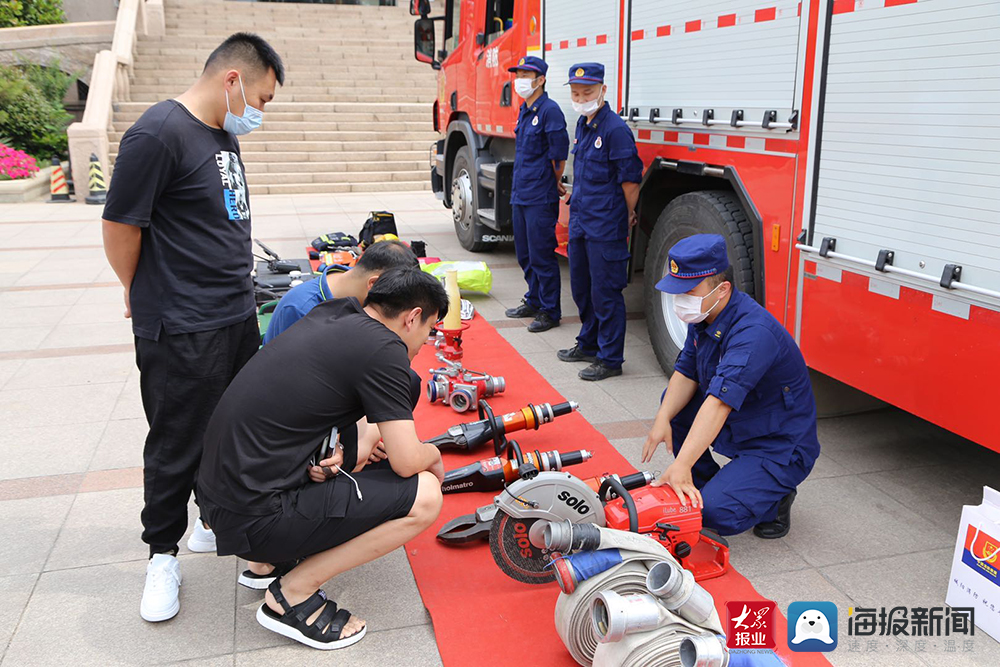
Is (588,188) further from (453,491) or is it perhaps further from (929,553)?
(929,553)

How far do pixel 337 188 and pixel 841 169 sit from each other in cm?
1348

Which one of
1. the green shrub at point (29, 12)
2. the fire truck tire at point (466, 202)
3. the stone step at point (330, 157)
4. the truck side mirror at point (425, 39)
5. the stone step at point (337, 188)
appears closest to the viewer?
the fire truck tire at point (466, 202)

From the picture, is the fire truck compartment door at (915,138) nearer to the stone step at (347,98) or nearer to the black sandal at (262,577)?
the black sandal at (262,577)

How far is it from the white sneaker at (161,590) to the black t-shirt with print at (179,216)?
0.87 m

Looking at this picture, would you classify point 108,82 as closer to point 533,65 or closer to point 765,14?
point 533,65

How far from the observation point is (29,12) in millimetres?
21688

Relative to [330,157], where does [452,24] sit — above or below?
above

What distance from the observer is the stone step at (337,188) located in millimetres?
15734

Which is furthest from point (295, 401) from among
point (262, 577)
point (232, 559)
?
point (232, 559)

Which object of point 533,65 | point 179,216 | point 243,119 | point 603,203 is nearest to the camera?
point 179,216

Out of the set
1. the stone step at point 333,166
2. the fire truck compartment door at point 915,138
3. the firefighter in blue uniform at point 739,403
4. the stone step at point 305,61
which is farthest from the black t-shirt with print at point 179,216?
the stone step at point 305,61

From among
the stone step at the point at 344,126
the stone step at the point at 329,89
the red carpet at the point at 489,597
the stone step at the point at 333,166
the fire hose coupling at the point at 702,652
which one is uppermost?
the stone step at the point at 329,89

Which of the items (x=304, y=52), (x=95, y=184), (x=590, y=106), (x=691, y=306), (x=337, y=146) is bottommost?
(x=95, y=184)

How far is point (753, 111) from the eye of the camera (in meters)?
4.22
